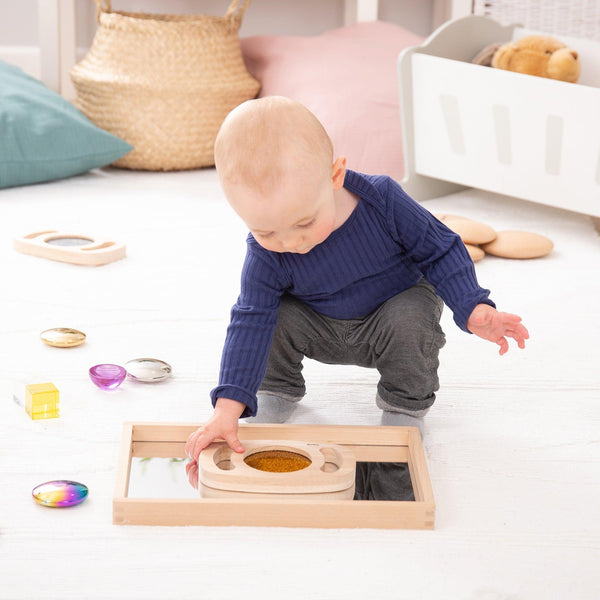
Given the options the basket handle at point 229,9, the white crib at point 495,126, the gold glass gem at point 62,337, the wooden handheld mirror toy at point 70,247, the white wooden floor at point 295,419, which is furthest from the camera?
the basket handle at point 229,9

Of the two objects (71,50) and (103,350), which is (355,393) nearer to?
(103,350)

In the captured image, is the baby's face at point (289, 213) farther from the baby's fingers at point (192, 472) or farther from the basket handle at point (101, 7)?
the basket handle at point (101, 7)

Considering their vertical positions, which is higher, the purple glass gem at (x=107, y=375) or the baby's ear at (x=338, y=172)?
the baby's ear at (x=338, y=172)

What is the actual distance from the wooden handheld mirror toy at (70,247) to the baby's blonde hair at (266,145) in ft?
2.38

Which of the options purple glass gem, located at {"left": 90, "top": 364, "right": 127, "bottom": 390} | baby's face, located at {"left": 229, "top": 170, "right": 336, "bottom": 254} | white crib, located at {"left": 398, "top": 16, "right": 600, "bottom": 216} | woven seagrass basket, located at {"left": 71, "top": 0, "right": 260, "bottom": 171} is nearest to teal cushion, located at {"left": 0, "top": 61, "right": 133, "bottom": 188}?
woven seagrass basket, located at {"left": 71, "top": 0, "right": 260, "bottom": 171}

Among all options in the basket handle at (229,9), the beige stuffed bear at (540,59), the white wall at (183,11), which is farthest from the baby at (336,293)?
the white wall at (183,11)

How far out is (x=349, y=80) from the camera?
2.00m

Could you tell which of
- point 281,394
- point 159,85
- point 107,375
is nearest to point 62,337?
point 107,375

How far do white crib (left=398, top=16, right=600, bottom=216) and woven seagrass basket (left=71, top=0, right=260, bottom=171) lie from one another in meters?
0.49

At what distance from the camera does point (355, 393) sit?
1048mm

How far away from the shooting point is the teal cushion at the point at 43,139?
185 centimetres

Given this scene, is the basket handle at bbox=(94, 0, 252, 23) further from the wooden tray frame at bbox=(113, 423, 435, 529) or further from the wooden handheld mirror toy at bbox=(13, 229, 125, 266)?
the wooden tray frame at bbox=(113, 423, 435, 529)

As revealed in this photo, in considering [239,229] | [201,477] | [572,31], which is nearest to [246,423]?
[201,477]

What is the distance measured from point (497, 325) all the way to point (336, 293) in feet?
0.53
